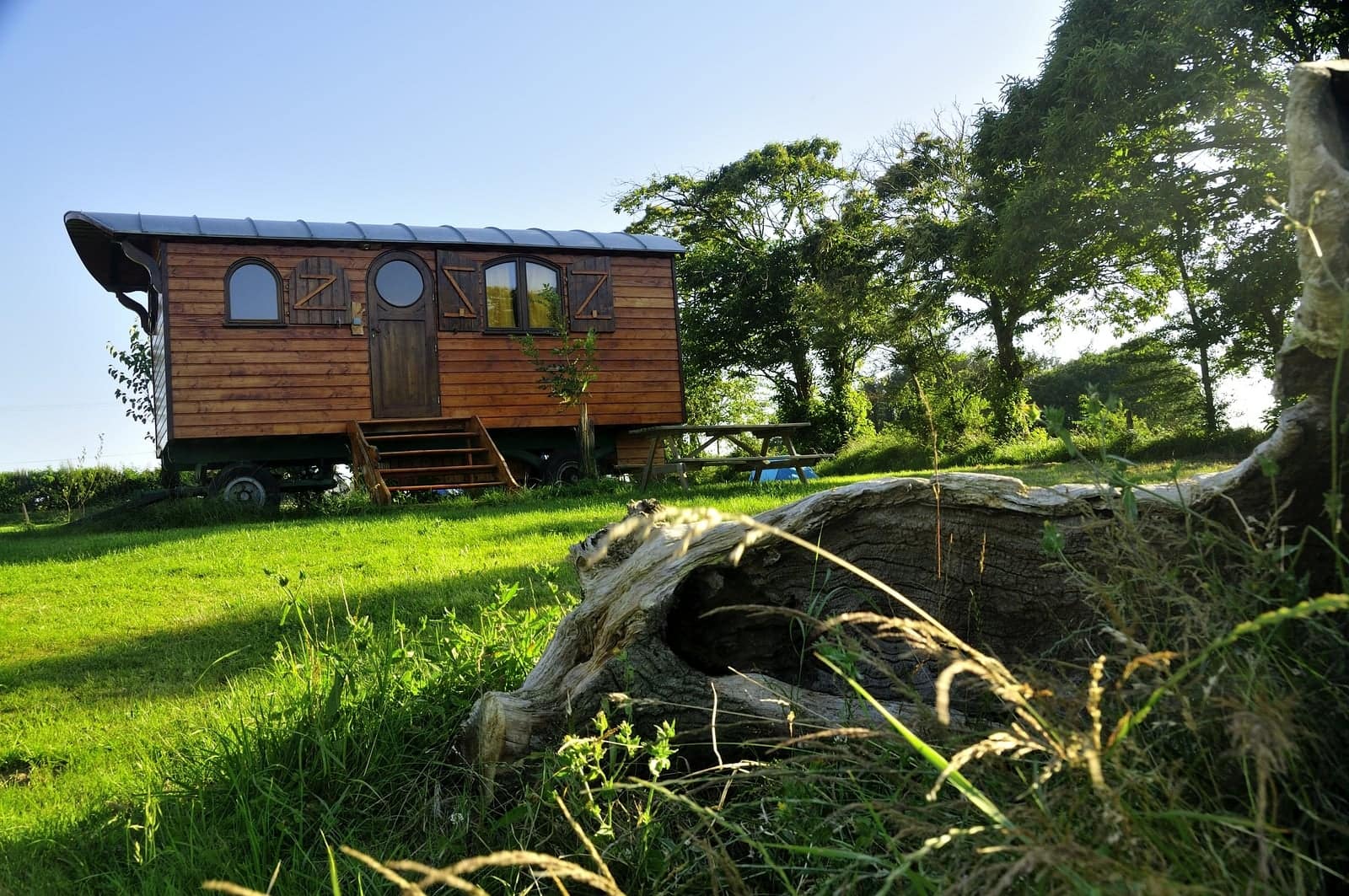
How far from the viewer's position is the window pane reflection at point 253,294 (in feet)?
41.4

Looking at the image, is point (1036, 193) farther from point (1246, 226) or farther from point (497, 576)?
point (497, 576)

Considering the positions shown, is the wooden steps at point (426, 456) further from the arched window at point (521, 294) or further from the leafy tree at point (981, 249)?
the leafy tree at point (981, 249)

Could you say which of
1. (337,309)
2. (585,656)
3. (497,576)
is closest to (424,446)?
(337,309)

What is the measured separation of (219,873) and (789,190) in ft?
93.3

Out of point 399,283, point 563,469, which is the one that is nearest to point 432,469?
point 563,469

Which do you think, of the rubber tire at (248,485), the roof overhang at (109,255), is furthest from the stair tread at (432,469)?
the roof overhang at (109,255)

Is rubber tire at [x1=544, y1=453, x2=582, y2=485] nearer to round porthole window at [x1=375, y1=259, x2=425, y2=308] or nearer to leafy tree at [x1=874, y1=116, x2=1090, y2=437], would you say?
round porthole window at [x1=375, y1=259, x2=425, y2=308]

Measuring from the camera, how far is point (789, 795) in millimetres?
1617

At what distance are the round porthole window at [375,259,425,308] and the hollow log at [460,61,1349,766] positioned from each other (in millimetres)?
11900

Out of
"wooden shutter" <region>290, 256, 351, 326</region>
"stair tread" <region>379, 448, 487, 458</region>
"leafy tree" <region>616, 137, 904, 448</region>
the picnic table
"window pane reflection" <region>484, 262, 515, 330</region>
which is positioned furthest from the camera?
"leafy tree" <region>616, 137, 904, 448</region>

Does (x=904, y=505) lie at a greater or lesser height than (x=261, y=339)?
lesser

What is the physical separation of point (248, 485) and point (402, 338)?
9.69 feet

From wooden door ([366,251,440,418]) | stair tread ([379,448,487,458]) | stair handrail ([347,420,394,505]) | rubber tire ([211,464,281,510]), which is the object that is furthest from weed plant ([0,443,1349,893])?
wooden door ([366,251,440,418])

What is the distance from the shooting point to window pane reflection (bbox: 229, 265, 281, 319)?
41.4 feet
